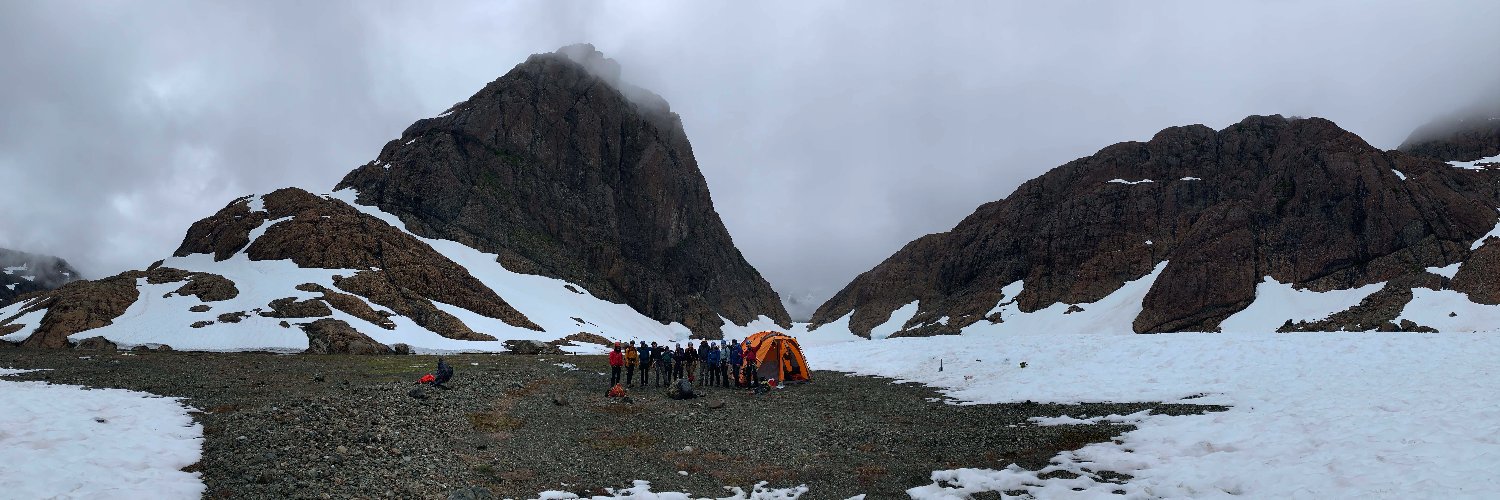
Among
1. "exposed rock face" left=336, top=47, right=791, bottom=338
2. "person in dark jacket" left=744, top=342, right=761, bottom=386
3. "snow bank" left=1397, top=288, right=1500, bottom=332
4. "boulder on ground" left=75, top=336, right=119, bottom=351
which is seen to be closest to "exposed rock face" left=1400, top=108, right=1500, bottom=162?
"snow bank" left=1397, top=288, right=1500, bottom=332

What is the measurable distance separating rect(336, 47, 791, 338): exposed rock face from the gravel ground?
87188 millimetres

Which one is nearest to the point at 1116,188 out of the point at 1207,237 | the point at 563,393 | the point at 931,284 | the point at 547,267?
the point at 1207,237

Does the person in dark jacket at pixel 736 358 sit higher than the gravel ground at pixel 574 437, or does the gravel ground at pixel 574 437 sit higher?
the person in dark jacket at pixel 736 358

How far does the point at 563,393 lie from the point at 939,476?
58.1ft

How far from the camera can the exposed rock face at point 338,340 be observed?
160ft

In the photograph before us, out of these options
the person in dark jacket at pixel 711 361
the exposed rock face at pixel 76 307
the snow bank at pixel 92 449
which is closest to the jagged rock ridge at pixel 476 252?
the exposed rock face at pixel 76 307

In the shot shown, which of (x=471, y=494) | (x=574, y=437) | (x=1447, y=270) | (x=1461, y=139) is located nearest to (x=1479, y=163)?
(x=1461, y=139)

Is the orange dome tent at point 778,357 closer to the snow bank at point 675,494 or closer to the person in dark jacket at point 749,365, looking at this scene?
the person in dark jacket at point 749,365

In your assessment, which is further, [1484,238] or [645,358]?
[1484,238]

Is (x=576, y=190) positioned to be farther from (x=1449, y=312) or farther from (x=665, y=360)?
(x=1449, y=312)

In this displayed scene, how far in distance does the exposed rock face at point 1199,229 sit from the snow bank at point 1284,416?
92.1m

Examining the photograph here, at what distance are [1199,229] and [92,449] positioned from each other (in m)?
141

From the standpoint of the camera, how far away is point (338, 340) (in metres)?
50.1

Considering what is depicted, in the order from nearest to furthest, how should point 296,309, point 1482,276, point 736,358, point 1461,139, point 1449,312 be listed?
point 736,358
point 296,309
point 1449,312
point 1482,276
point 1461,139
